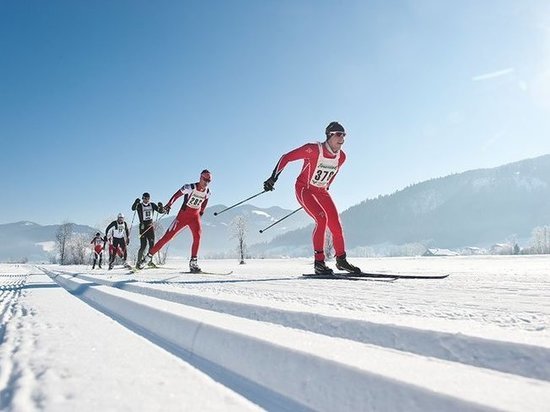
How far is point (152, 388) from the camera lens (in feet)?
4.38

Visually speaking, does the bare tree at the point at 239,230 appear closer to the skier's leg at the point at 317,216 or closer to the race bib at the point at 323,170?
the skier's leg at the point at 317,216

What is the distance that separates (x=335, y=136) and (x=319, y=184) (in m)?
0.82

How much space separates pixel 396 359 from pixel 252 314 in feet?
4.82

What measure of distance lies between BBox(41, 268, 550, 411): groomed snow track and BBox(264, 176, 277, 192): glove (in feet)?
15.2

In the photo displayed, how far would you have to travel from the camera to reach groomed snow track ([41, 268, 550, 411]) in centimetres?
92

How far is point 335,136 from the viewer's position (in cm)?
655

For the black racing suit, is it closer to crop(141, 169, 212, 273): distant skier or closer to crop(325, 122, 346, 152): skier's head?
crop(141, 169, 212, 273): distant skier

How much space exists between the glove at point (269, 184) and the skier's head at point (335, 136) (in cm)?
114

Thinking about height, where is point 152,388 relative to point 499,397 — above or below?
below

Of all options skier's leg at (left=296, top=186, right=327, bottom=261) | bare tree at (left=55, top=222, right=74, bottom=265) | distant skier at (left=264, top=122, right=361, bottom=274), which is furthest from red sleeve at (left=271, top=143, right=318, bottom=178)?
bare tree at (left=55, top=222, right=74, bottom=265)

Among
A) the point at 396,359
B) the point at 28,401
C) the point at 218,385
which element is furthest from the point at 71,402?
the point at 396,359

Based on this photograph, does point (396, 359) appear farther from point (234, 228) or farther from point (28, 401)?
point (234, 228)

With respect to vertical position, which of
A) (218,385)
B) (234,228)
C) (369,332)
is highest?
(234,228)

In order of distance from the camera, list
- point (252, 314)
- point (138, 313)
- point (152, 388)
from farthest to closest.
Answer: point (138, 313), point (252, 314), point (152, 388)
